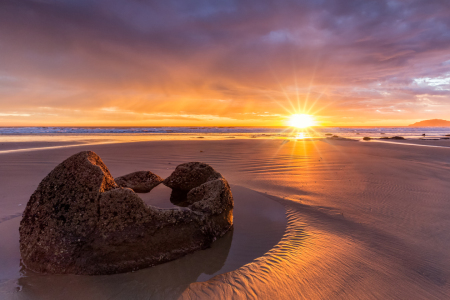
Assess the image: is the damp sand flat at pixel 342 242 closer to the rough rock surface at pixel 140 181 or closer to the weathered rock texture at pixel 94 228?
the weathered rock texture at pixel 94 228

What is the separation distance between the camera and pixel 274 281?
8.18 feet

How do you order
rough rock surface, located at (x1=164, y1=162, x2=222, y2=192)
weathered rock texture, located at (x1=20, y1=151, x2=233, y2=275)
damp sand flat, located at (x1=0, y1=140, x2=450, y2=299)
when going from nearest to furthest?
damp sand flat, located at (x1=0, y1=140, x2=450, y2=299)
weathered rock texture, located at (x1=20, y1=151, x2=233, y2=275)
rough rock surface, located at (x1=164, y1=162, x2=222, y2=192)

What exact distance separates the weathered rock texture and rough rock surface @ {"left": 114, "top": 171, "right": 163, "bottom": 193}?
6.11ft

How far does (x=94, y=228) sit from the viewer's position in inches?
100

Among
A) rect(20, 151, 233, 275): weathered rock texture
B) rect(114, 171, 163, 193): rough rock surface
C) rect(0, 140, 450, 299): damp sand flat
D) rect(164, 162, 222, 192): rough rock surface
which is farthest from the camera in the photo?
rect(114, 171, 163, 193): rough rock surface

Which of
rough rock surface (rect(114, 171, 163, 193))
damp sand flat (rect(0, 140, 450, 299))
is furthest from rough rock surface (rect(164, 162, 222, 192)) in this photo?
damp sand flat (rect(0, 140, 450, 299))

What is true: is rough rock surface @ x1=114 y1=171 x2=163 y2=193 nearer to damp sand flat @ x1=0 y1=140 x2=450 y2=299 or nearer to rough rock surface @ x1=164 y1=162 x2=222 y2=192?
rough rock surface @ x1=164 y1=162 x2=222 y2=192

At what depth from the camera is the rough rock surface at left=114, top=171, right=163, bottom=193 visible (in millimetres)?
4743

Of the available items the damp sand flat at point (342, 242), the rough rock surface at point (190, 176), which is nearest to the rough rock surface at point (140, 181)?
the rough rock surface at point (190, 176)

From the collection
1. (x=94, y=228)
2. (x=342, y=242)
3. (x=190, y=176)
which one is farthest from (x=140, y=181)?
(x=342, y=242)

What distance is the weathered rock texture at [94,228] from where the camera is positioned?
248 cm

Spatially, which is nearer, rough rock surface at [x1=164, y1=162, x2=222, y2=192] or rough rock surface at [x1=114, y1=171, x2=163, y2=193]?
rough rock surface at [x1=164, y1=162, x2=222, y2=192]

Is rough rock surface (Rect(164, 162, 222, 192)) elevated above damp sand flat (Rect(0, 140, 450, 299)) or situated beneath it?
elevated above

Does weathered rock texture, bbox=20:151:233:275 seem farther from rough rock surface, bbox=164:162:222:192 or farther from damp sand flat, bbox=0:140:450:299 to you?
rough rock surface, bbox=164:162:222:192
